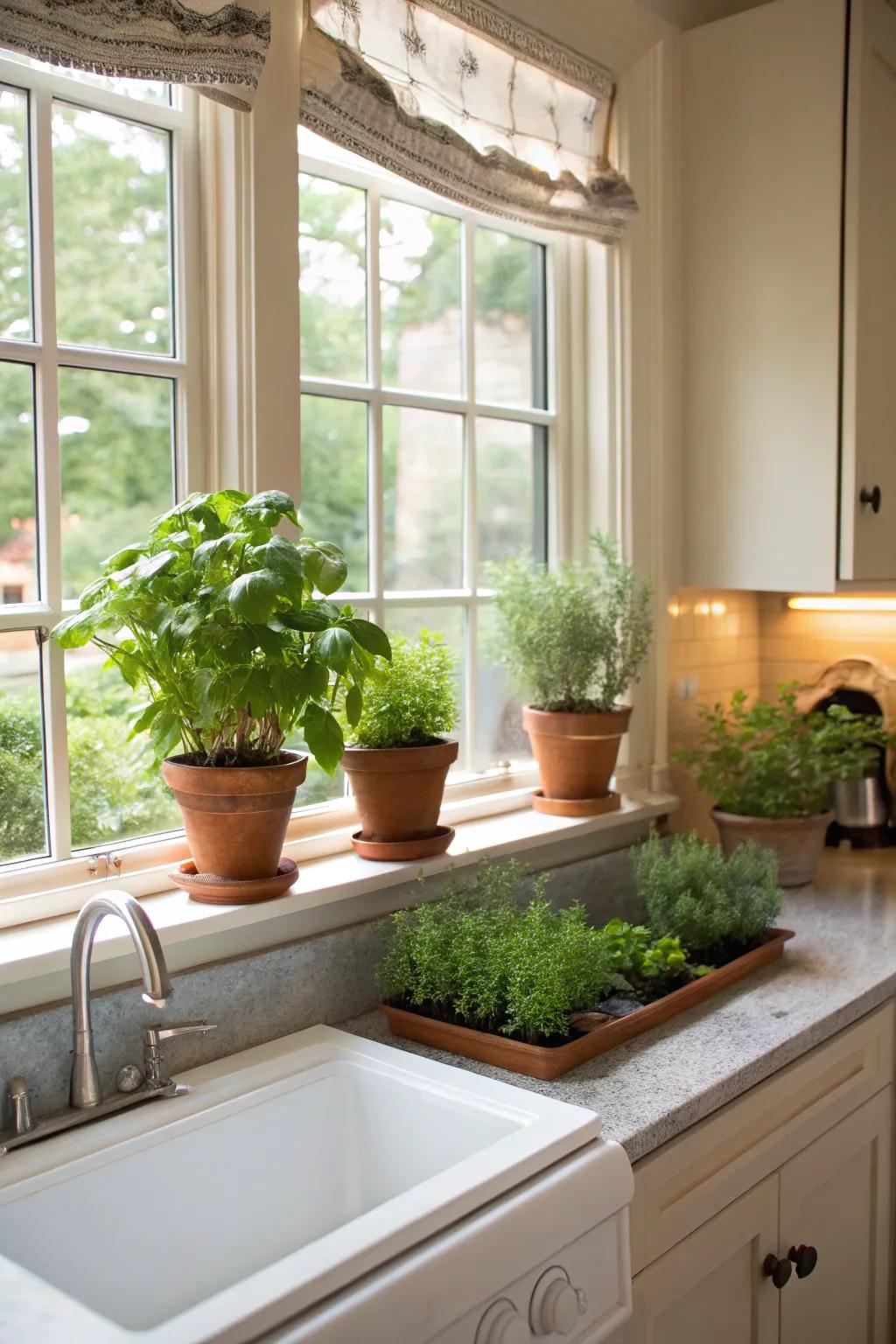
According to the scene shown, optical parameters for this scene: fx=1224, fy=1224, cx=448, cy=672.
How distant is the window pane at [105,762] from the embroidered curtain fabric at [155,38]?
77cm

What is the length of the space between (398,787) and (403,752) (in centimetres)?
6

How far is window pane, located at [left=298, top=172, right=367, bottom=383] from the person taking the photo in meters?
2.08

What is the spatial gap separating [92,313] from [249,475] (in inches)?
12.5

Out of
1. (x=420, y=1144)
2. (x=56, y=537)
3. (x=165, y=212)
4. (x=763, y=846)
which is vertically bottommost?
(x=420, y=1144)

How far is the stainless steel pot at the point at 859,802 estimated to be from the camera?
9.47 ft

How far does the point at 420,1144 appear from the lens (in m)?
1.52

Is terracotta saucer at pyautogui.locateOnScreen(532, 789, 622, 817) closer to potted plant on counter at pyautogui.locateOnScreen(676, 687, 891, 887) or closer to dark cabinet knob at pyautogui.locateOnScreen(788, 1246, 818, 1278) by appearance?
potted plant on counter at pyautogui.locateOnScreen(676, 687, 891, 887)

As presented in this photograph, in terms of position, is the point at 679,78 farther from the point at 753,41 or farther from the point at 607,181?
the point at 607,181

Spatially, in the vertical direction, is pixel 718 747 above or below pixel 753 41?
below

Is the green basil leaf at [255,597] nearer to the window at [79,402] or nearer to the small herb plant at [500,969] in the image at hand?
the window at [79,402]

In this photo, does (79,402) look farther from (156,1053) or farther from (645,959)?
(645,959)

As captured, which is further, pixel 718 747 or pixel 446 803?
pixel 718 747

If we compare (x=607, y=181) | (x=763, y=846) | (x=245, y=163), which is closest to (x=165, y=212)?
(x=245, y=163)

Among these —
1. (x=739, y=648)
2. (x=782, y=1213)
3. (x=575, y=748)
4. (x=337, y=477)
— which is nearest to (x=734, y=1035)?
(x=782, y=1213)
